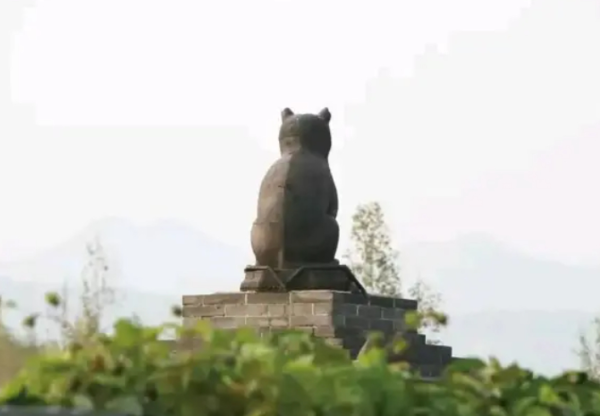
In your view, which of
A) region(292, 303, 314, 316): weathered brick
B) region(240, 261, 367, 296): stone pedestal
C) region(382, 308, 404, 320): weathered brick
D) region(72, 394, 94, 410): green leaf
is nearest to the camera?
region(72, 394, 94, 410): green leaf

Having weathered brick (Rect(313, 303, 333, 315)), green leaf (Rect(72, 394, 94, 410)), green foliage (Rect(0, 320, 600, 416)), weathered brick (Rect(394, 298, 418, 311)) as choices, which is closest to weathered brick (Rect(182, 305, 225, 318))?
weathered brick (Rect(313, 303, 333, 315))

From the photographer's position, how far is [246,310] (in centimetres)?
1318

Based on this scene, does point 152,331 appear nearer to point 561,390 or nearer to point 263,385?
point 263,385

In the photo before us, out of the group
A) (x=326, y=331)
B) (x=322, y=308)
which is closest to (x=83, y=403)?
(x=326, y=331)

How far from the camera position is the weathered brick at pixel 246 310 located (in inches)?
514

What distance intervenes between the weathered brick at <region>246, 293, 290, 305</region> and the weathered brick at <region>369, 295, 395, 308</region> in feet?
3.17

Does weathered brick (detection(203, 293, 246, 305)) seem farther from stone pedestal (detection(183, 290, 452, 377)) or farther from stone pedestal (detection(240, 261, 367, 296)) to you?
stone pedestal (detection(240, 261, 367, 296))

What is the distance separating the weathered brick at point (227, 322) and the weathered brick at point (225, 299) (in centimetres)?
18

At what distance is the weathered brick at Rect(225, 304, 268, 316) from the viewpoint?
13055 millimetres

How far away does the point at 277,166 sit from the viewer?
13.8 m

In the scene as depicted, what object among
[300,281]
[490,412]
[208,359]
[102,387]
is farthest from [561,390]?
[300,281]

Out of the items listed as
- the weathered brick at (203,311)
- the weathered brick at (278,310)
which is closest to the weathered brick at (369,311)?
the weathered brick at (278,310)

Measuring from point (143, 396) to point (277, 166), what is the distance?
11.9 m

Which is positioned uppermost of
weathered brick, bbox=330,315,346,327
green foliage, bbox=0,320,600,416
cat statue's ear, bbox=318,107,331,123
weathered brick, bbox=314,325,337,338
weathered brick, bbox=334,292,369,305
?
cat statue's ear, bbox=318,107,331,123
